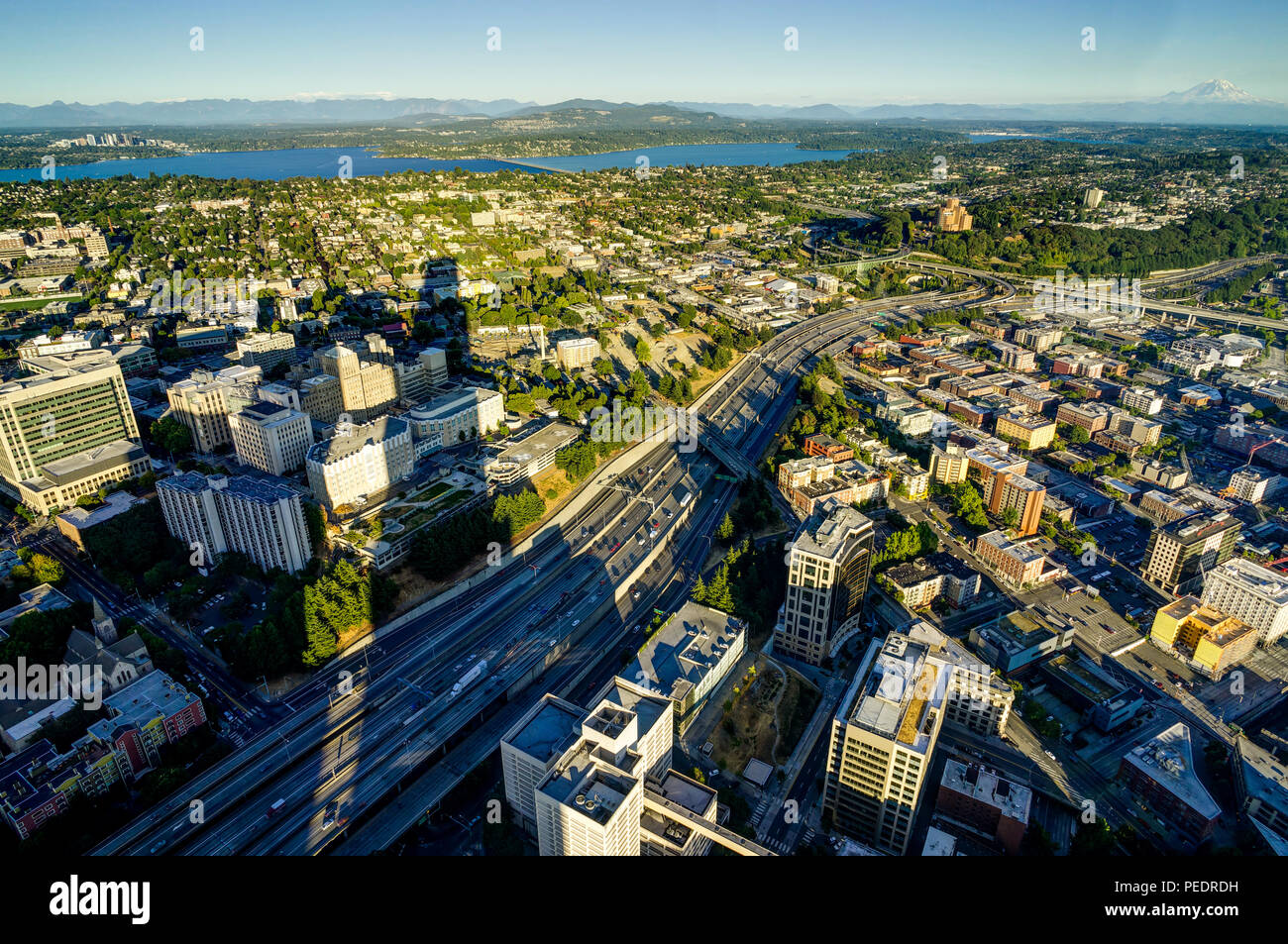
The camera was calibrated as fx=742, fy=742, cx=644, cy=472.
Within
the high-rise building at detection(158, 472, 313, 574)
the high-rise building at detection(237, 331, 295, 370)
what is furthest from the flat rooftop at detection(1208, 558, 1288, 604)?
the high-rise building at detection(237, 331, 295, 370)

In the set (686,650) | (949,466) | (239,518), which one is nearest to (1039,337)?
(949,466)

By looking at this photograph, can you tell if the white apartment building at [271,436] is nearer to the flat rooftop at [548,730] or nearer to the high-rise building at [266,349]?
the high-rise building at [266,349]

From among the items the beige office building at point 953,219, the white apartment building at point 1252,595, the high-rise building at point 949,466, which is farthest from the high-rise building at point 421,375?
the beige office building at point 953,219

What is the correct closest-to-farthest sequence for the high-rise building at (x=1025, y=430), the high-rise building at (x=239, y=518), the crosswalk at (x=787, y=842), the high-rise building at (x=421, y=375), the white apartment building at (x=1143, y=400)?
the crosswalk at (x=787, y=842), the high-rise building at (x=239, y=518), the high-rise building at (x=1025, y=430), the high-rise building at (x=421, y=375), the white apartment building at (x=1143, y=400)

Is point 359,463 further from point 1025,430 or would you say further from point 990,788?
point 1025,430

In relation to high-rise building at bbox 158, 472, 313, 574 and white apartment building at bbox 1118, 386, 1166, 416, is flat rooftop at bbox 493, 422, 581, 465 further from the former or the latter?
white apartment building at bbox 1118, 386, 1166, 416

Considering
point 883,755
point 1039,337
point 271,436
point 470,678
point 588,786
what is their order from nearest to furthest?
1. point 588,786
2. point 883,755
3. point 470,678
4. point 271,436
5. point 1039,337
